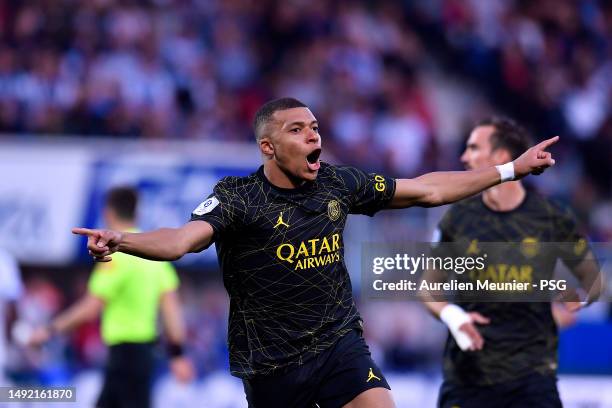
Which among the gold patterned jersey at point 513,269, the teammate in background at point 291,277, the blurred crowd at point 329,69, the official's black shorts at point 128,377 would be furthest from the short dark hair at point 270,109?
the blurred crowd at point 329,69

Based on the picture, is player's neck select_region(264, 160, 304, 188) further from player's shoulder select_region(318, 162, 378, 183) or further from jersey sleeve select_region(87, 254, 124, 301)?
jersey sleeve select_region(87, 254, 124, 301)

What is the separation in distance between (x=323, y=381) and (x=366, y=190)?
1060 millimetres

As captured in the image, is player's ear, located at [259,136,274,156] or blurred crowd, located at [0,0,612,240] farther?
blurred crowd, located at [0,0,612,240]

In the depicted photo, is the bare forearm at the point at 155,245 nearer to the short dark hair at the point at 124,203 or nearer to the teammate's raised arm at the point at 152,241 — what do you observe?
the teammate's raised arm at the point at 152,241

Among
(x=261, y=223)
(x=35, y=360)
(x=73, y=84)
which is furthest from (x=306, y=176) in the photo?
(x=73, y=84)

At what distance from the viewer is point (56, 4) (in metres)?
14.8

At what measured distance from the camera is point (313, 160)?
236 inches

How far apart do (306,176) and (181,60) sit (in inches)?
379

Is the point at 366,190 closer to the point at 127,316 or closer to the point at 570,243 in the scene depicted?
the point at 570,243

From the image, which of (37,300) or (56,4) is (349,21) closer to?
(56,4)

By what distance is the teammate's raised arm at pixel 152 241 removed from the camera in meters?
4.93

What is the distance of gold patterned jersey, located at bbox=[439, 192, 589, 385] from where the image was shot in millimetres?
7043

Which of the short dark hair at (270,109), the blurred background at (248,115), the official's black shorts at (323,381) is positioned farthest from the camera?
Answer: the blurred background at (248,115)

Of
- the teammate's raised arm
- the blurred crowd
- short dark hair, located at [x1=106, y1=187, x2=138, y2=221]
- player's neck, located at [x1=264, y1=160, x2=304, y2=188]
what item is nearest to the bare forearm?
the teammate's raised arm
